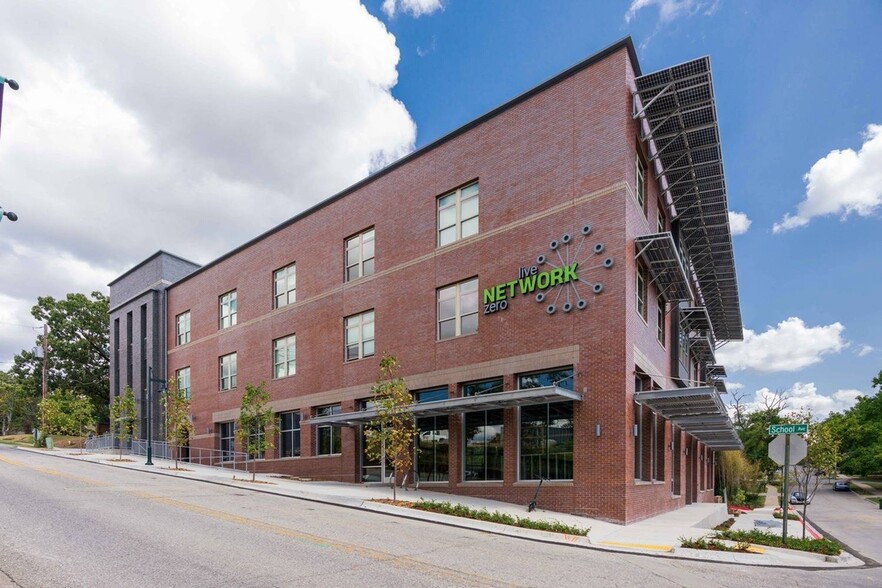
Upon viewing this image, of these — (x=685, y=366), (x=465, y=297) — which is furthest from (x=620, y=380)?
(x=685, y=366)

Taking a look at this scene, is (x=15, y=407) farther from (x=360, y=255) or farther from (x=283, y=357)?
(x=360, y=255)

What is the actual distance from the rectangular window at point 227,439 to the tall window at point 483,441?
18219mm

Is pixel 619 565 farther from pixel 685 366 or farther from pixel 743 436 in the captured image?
pixel 743 436

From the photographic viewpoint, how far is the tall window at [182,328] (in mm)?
41312

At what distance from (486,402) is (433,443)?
16.6 feet

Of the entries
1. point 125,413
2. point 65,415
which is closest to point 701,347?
point 125,413

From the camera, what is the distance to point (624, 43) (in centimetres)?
1938

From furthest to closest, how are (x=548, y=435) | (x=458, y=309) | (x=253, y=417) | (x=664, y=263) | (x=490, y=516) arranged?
(x=253, y=417) → (x=458, y=309) → (x=664, y=263) → (x=548, y=435) → (x=490, y=516)

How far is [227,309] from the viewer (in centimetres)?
3738

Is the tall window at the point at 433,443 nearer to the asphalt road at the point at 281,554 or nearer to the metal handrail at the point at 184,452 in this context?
the asphalt road at the point at 281,554

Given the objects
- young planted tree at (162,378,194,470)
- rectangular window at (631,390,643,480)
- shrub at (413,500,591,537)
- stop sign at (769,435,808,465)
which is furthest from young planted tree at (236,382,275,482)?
stop sign at (769,435,808,465)

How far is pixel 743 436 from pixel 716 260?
145 ft

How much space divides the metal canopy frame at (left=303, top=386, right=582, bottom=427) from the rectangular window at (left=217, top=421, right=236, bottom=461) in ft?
45.1

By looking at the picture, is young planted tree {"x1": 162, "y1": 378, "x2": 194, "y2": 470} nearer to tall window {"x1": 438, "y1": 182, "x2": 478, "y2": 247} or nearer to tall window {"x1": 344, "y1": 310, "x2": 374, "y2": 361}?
tall window {"x1": 344, "y1": 310, "x2": 374, "y2": 361}
